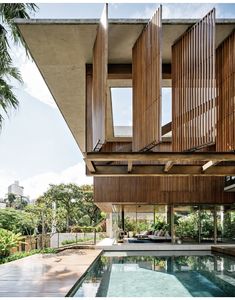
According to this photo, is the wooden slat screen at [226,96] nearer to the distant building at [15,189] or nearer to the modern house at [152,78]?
the modern house at [152,78]

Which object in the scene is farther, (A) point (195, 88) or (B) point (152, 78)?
(A) point (195, 88)

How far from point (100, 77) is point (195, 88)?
160 cm

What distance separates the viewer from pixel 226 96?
7016mm

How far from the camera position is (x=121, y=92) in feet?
30.7

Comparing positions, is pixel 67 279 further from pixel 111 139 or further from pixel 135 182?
pixel 135 182

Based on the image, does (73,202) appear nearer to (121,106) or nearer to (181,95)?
(121,106)

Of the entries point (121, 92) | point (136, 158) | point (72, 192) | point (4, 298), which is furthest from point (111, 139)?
point (72, 192)

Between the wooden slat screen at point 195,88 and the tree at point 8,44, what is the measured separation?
10.1 feet

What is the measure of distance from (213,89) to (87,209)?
92.4 feet

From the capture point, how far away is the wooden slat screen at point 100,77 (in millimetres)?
6561

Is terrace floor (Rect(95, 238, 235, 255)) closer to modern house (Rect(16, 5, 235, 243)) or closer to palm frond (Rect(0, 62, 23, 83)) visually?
palm frond (Rect(0, 62, 23, 83))

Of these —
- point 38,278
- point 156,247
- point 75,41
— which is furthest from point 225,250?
point 75,41

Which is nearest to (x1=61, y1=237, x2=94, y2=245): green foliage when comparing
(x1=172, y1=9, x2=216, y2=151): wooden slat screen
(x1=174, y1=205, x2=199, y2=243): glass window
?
(x1=174, y1=205, x2=199, y2=243): glass window

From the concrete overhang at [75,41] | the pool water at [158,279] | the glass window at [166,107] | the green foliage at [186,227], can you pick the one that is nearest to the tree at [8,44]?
the concrete overhang at [75,41]
